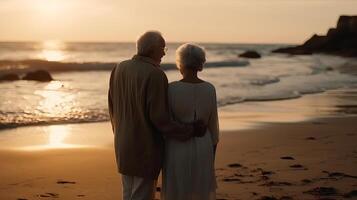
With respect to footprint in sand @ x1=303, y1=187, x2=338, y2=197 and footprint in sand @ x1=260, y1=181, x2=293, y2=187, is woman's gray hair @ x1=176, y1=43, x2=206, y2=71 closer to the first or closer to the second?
footprint in sand @ x1=303, y1=187, x2=338, y2=197

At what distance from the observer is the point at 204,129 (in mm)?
4285

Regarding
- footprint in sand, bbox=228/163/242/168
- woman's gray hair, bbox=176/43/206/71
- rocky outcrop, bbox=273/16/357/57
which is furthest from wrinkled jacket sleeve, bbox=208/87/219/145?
rocky outcrop, bbox=273/16/357/57

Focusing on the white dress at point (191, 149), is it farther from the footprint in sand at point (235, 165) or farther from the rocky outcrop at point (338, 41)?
the rocky outcrop at point (338, 41)

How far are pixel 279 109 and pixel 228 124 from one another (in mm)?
3241

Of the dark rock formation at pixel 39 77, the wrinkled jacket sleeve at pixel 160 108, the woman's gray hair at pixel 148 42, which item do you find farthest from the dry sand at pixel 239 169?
the dark rock formation at pixel 39 77

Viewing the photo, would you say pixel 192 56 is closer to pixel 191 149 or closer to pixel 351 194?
pixel 191 149

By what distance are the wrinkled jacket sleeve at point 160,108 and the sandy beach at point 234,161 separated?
6.45 ft

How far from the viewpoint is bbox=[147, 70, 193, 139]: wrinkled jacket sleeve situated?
4.14m

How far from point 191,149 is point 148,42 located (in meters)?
0.83

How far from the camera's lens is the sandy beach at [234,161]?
621 cm

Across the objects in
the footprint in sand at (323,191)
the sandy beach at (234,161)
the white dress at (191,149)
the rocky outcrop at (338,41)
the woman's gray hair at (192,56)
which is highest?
the woman's gray hair at (192,56)

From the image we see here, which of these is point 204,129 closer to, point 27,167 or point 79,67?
point 27,167

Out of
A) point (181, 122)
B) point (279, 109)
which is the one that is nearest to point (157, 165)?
point (181, 122)

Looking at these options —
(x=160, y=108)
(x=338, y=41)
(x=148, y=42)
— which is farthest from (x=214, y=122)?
(x=338, y=41)
